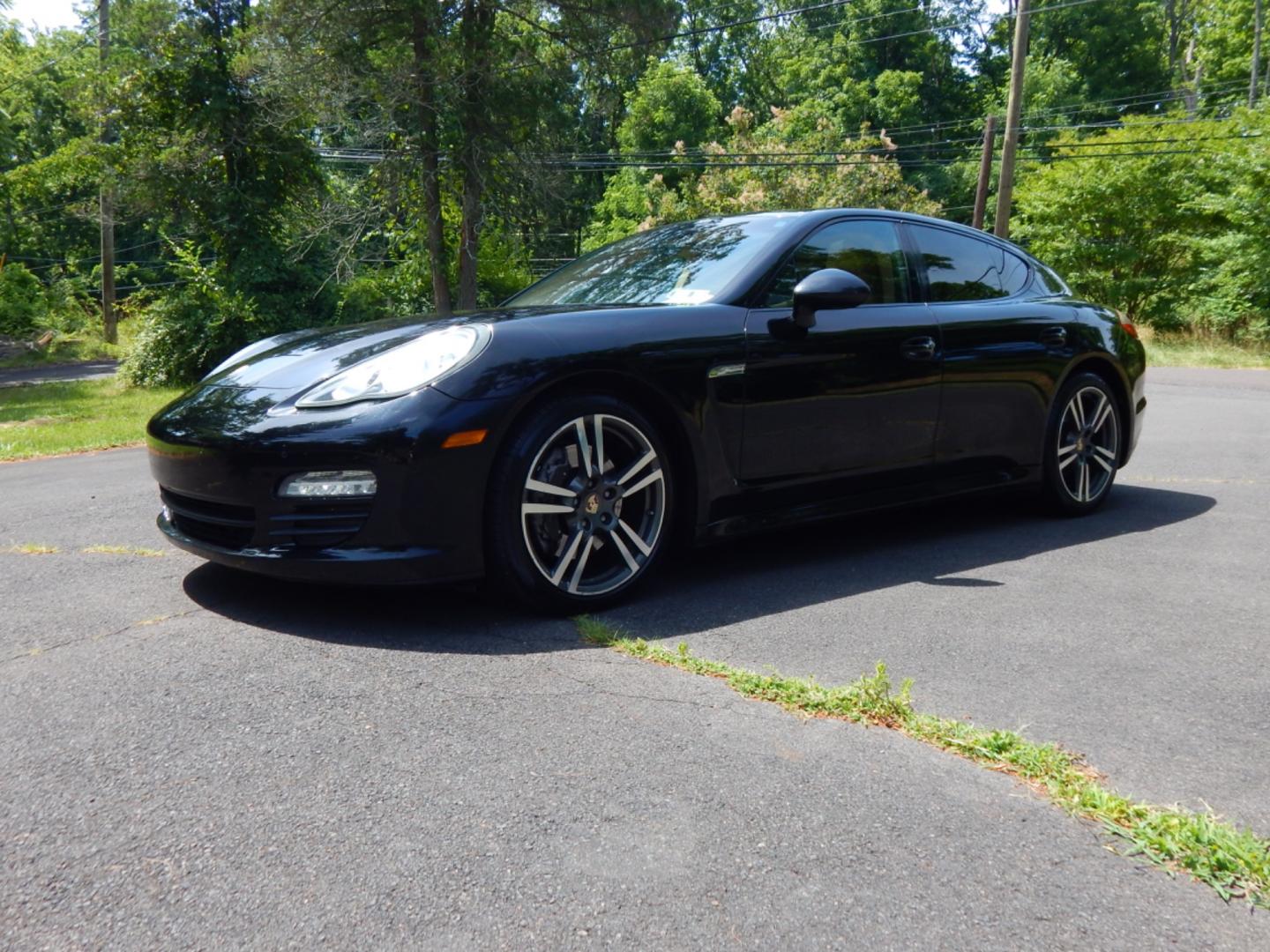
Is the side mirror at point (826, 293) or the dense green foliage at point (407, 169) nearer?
the side mirror at point (826, 293)

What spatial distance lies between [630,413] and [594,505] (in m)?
0.34

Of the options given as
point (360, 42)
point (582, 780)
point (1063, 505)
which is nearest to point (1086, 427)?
point (1063, 505)

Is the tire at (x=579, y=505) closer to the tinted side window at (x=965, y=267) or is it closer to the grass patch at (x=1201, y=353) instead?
the tinted side window at (x=965, y=267)

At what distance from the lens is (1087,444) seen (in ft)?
18.3

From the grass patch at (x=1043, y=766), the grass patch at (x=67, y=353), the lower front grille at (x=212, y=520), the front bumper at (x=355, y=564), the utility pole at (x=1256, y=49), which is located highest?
the utility pole at (x=1256, y=49)

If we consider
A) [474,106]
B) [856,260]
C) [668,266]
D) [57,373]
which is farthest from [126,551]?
[57,373]

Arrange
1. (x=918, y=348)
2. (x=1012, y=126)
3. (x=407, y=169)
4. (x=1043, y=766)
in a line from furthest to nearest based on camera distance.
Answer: (x=1012, y=126) < (x=407, y=169) < (x=918, y=348) < (x=1043, y=766)

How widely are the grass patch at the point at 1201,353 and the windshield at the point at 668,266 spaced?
16.0 metres

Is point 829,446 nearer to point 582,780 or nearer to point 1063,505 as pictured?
point 1063,505

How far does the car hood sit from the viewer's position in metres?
3.74

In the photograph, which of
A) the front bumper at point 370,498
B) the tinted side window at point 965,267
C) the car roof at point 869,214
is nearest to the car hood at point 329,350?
the front bumper at point 370,498

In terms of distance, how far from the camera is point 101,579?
4.05 meters

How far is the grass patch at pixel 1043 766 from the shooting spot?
2010 millimetres

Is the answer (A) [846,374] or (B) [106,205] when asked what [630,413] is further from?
(B) [106,205]
